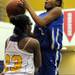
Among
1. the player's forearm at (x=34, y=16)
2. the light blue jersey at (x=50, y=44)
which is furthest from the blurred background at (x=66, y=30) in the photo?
the player's forearm at (x=34, y=16)

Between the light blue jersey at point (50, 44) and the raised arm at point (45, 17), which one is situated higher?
the raised arm at point (45, 17)

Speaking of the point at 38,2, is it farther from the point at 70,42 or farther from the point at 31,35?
the point at 31,35

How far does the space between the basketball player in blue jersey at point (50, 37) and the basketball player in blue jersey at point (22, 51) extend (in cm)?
46

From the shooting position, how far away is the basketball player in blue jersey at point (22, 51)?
4.44 meters

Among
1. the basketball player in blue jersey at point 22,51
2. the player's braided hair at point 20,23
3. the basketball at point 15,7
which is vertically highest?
the basketball at point 15,7

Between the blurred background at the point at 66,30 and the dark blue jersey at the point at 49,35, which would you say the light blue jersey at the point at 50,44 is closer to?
the dark blue jersey at the point at 49,35

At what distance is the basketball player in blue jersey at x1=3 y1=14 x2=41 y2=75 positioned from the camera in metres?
4.44

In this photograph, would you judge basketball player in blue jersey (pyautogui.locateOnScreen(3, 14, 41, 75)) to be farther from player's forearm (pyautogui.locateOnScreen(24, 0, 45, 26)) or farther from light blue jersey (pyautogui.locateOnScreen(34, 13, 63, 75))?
light blue jersey (pyautogui.locateOnScreen(34, 13, 63, 75))

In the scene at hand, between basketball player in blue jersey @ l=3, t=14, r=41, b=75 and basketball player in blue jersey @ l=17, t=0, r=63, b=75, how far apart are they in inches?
18.3

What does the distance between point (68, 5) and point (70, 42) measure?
2345mm

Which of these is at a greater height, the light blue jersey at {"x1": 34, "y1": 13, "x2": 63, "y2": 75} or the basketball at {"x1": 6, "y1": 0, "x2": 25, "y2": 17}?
the basketball at {"x1": 6, "y1": 0, "x2": 25, "y2": 17}

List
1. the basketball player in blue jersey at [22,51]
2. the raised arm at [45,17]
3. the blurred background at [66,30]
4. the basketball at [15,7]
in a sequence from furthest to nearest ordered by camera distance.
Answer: the blurred background at [66,30], the raised arm at [45,17], the basketball at [15,7], the basketball player in blue jersey at [22,51]

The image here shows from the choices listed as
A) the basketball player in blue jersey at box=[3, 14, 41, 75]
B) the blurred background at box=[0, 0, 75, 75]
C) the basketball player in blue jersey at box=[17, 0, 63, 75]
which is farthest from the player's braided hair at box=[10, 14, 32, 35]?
the blurred background at box=[0, 0, 75, 75]

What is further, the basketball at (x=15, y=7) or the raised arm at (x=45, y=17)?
the raised arm at (x=45, y=17)
